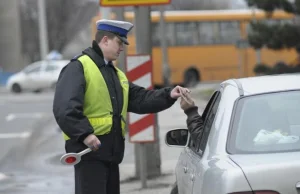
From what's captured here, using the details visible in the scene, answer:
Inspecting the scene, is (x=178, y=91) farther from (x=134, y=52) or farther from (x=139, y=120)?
(x=134, y=52)

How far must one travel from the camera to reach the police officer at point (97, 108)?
4597mm

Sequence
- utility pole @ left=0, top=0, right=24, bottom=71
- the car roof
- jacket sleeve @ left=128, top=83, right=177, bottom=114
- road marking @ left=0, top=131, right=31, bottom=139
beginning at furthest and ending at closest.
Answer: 1. utility pole @ left=0, top=0, right=24, bottom=71
2. road marking @ left=0, top=131, right=31, bottom=139
3. jacket sleeve @ left=128, top=83, right=177, bottom=114
4. the car roof

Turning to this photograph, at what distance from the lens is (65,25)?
53594 mm

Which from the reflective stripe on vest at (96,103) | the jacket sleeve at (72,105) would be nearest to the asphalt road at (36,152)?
the reflective stripe on vest at (96,103)

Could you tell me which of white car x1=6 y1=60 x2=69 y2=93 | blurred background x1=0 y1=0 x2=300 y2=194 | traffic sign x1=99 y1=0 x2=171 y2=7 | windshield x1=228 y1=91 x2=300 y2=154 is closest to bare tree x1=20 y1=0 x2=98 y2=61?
blurred background x1=0 y1=0 x2=300 y2=194

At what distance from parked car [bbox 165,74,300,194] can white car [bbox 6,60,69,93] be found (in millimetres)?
29754

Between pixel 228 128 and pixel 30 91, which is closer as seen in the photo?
pixel 228 128

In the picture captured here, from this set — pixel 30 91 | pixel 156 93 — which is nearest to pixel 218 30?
pixel 30 91

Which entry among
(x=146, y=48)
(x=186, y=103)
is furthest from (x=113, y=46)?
(x=146, y=48)

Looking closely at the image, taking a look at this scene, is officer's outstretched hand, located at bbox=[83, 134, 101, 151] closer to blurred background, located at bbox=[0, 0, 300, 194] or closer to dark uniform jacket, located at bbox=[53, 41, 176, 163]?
dark uniform jacket, located at bbox=[53, 41, 176, 163]

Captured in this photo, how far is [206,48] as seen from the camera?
3172 cm

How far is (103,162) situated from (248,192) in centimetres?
165

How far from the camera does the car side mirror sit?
211 inches

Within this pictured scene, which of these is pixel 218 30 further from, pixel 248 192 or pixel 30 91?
pixel 248 192
